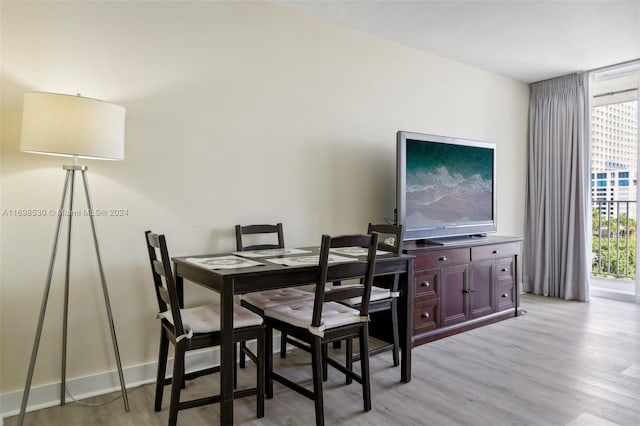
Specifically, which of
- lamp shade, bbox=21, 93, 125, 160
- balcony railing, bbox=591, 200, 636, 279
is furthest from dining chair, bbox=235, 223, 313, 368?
balcony railing, bbox=591, 200, 636, 279

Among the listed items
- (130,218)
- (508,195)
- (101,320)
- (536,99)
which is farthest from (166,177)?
(536,99)

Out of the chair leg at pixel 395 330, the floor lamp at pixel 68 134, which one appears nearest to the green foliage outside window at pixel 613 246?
the chair leg at pixel 395 330

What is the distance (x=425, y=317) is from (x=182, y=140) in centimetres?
218

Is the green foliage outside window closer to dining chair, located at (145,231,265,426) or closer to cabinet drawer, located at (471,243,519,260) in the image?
cabinet drawer, located at (471,243,519,260)

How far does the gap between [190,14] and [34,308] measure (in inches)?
76.4

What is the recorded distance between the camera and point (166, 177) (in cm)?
260

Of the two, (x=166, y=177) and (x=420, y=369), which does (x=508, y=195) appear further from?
(x=166, y=177)

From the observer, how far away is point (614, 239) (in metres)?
4.95

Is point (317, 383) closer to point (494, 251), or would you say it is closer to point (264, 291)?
point (264, 291)

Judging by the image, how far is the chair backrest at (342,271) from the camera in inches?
77.9

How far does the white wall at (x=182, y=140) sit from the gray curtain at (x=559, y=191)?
211 cm

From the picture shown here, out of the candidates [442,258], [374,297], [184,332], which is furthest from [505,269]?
[184,332]

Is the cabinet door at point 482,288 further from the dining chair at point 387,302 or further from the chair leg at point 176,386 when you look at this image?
the chair leg at point 176,386

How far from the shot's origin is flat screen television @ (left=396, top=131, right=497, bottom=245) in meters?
3.37
